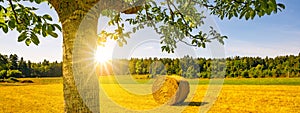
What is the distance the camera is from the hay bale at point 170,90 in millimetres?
17141

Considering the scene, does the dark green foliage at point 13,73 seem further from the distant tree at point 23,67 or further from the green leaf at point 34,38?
the green leaf at point 34,38

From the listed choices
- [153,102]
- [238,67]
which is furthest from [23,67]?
[153,102]

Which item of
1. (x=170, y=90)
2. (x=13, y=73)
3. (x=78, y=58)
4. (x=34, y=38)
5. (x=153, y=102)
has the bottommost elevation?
(x=153, y=102)

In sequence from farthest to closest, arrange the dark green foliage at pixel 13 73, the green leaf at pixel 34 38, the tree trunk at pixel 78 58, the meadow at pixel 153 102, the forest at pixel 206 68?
the forest at pixel 206 68 < the dark green foliage at pixel 13 73 < the meadow at pixel 153 102 < the tree trunk at pixel 78 58 < the green leaf at pixel 34 38

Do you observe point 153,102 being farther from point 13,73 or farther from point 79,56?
point 13,73

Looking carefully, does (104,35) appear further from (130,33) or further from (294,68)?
(294,68)

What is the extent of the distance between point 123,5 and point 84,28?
0.83 metres

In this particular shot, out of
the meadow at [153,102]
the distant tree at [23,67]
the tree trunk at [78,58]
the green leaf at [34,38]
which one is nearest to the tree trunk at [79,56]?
the tree trunk at [78,58]

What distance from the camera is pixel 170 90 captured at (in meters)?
17.5

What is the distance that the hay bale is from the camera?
17141 millimetres

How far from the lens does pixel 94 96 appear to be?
3.88 metres

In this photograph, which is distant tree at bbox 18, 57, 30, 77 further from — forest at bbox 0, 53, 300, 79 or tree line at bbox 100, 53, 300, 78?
tree line at bbox 100, 53, 300, 78

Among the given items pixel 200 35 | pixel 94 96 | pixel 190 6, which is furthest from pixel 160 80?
pixel 94 96

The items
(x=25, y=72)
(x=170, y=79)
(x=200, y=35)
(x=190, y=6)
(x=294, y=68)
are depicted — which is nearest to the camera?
(x=200, y=35)
